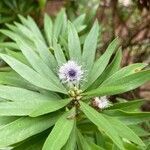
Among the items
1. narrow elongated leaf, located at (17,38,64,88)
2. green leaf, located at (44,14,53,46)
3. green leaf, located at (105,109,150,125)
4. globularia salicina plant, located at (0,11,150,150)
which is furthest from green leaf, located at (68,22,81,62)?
green leaf, located at (44,14,53,46)

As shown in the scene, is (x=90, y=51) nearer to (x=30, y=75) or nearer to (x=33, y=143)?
(x=30, y=75)

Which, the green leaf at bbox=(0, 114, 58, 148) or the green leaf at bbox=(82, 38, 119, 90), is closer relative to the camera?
the green leaf at bbox=(0, 114, 58, 148)

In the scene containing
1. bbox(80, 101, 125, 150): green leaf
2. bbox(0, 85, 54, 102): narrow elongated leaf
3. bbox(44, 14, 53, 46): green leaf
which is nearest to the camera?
bbox(80, 101, 125, 150): green leaf

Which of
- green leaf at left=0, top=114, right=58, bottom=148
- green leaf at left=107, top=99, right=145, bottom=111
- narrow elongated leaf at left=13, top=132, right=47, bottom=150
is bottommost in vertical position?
green leaf at left=107, top=99, right=145, bottom=111

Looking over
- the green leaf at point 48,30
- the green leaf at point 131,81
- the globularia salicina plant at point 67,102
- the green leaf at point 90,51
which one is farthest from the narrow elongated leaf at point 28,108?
the green leaf at point 48,30

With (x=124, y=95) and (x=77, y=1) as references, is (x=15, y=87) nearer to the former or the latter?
(x=124, y=95)

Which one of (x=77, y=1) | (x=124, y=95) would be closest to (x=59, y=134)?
(x=124, y=95)

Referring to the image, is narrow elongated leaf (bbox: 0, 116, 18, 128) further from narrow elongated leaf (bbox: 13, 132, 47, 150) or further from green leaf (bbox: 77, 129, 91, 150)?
green leaf (bbox: 77, 129, 91, 150)

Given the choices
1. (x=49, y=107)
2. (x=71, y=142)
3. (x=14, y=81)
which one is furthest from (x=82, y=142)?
(x=14, y=81)
